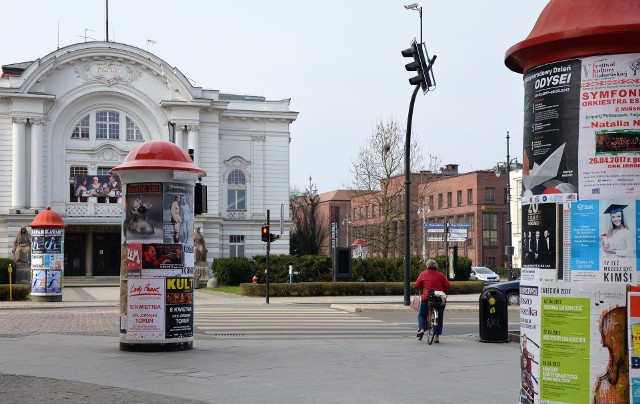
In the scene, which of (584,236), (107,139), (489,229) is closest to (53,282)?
(107,139)

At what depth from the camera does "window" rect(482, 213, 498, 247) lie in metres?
86.8

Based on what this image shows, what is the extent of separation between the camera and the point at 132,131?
6225 centimetres

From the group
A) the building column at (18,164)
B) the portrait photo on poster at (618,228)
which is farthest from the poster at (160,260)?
the building column at (18,164)

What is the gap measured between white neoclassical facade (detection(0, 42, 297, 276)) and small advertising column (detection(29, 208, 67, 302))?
78.0 feet

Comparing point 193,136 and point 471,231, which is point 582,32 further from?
point 471,231

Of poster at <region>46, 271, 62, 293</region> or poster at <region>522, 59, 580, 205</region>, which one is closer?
poster at <region>522, 59, 580, 205</region>

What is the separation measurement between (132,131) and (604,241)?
58468 millimetres

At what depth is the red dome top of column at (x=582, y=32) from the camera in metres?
5.82

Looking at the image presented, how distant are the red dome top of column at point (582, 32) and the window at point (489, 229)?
3216 inches

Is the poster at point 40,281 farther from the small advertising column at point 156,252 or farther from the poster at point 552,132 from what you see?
the poster at point 552,132

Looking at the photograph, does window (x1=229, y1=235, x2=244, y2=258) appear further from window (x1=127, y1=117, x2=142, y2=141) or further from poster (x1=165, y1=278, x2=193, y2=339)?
poster (x1=165, y1=278, x2=193, y2=339)

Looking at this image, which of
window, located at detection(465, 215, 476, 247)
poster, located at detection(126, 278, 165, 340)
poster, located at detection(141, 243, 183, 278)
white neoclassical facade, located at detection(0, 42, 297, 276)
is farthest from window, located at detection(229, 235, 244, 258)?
poster, located at detection(126, 278, 165, 340)

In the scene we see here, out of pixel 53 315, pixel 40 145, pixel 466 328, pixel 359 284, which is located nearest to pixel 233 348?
pixel 466 328

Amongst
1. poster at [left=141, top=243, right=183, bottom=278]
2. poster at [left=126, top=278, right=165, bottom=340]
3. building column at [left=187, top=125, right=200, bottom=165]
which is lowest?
poster at [left=126, top=278, right=165, bottom=340]
